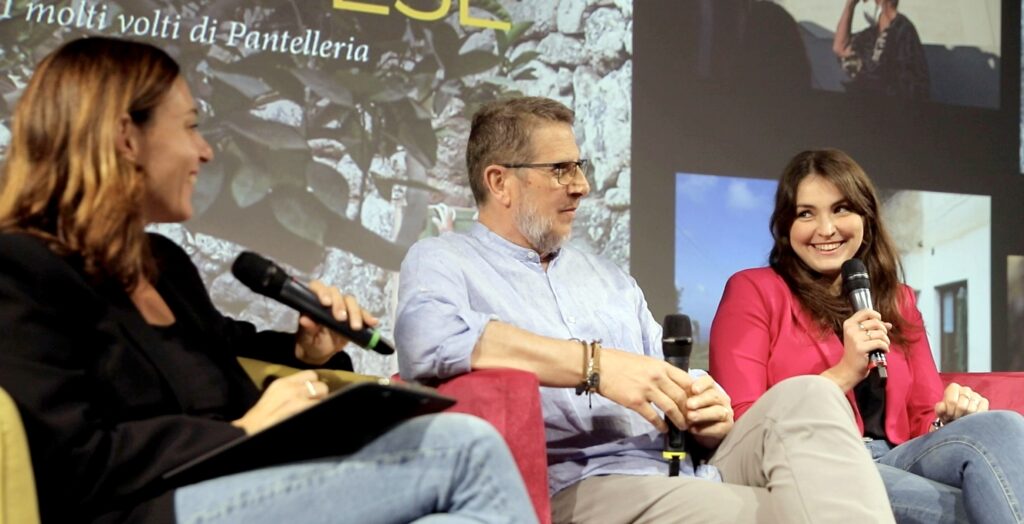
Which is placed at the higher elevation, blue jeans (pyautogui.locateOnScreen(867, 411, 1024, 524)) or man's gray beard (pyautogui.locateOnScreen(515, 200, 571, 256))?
man's gray beard (pyautogui.locateOnScreen(515, 200, 571, 256))

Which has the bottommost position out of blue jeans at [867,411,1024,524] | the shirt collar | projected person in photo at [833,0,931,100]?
blue jeans at [867,411,1024,524]

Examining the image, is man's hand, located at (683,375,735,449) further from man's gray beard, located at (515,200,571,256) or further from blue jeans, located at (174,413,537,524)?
blue jeans, located at (174,413,537,524)

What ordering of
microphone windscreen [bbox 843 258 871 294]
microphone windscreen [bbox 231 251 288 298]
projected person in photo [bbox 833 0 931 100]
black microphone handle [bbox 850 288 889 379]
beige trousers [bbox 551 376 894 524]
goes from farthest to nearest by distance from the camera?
projected person in photo [bbox 833 0 931 100] < microphone windscreen [bbox 843 258 871 294] < black microphone handle [bbox 850 288 889 379] < beige trousers [bbox 551 376 894 524] < microphone windscreen [bbox 231 251 288 298]

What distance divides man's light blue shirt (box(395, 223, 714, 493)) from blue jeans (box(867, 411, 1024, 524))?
0.53m

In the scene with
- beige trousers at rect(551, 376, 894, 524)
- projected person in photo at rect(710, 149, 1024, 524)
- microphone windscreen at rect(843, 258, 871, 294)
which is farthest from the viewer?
microphone windscreen at rect(843, 258, 871, 294)

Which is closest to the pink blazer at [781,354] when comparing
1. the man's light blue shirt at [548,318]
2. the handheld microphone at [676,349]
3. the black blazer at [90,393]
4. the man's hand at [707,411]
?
the man's light blue shirt at [548,318]

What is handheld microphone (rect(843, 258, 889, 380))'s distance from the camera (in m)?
2.73

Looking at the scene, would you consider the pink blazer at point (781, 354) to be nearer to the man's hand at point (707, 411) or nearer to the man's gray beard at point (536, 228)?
the man's hand at point (707, 411)

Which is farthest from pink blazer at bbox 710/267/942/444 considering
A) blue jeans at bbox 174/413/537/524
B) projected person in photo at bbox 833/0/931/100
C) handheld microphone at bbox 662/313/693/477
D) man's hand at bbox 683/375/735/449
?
projected person in photo at bbox 833/0/931/100

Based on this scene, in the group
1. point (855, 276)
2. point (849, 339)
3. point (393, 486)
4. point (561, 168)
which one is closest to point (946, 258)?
point (855, 276)

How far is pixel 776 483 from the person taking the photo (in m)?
2.17

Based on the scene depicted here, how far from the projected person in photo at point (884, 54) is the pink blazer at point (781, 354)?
5.35 ft

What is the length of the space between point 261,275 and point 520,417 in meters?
0.54

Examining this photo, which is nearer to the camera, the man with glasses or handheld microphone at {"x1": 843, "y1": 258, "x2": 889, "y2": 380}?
the man with glasses
